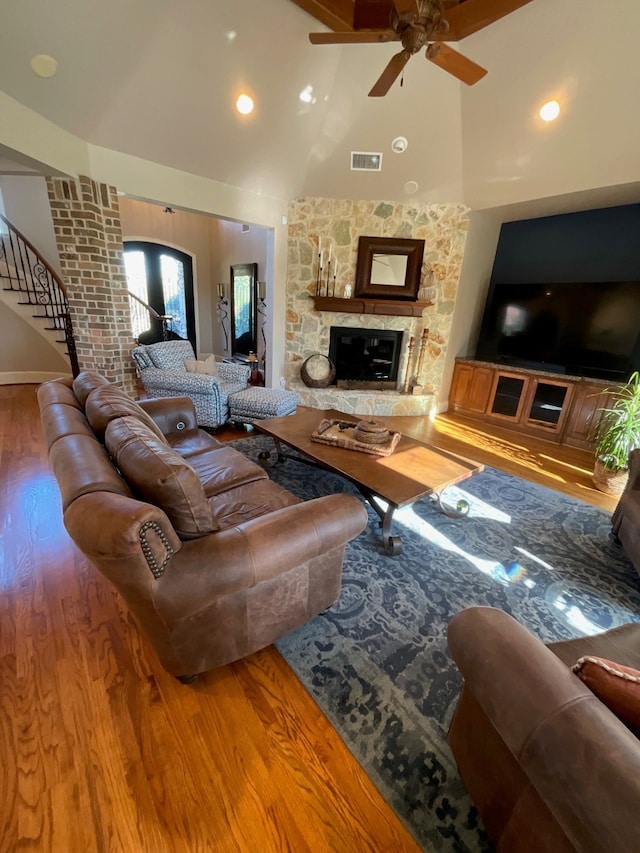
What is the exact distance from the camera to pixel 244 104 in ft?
10.6

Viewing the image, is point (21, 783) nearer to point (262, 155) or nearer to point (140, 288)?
point (262, 155)

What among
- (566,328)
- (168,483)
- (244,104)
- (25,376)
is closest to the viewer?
(168,483)

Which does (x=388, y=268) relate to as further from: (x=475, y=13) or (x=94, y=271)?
(x=94, y=271)

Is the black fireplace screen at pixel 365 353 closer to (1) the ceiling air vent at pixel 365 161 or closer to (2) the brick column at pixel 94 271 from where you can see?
(1) the ceiling air vent at pixel 365 161

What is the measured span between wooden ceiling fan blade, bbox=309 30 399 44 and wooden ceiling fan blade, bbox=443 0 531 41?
20.0 inches

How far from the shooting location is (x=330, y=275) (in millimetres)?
4781

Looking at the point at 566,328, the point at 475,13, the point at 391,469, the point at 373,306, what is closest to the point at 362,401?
the point at 373,306

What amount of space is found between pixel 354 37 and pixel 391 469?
2.68 metres

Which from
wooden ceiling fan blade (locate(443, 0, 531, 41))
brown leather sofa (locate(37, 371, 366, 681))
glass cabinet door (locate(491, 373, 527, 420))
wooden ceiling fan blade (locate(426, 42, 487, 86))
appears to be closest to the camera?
brown leather sofa (locate(37, 371, 366, 681))

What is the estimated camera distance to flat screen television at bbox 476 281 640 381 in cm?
382

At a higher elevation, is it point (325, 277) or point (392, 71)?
point (392, 71)

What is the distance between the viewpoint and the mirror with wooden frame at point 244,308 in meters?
6.42

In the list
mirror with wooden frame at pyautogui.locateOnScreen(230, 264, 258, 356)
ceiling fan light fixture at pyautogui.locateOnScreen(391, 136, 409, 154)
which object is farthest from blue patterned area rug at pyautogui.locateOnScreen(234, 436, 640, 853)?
mirror with wooden frame at pyautogui.locateOnScreen(230, 264, 258, 356)

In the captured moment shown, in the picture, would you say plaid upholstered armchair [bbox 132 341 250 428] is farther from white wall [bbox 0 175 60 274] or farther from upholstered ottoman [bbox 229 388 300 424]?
white wall [bbox 0 175 60 274]
